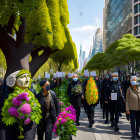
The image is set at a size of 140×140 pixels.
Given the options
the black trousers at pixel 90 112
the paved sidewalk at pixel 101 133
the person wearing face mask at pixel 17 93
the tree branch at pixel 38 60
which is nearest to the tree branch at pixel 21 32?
the tree branch at pixel 38 60

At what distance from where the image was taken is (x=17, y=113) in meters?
2.89

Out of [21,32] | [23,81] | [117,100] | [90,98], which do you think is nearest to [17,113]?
[23,81]

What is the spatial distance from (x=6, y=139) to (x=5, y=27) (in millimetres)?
9920

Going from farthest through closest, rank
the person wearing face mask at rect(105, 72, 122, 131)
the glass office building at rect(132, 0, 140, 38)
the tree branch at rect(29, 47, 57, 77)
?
the glass office building at rect(132, 0, 140, 38) < the tree branch at rect(29, 47, 57, 77) < the person wearing face mask at rect(105, 72, 122, 131)

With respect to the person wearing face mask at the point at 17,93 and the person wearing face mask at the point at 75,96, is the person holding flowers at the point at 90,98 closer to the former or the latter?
the person wearing face mask at the point at 75,96

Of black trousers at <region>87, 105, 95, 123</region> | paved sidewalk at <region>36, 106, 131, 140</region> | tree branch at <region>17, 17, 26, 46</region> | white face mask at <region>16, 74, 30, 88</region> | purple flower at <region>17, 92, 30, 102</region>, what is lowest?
paved sidewalk at <region>36, 106, 131, 140</region>

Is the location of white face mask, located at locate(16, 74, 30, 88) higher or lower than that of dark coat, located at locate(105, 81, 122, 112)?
higher

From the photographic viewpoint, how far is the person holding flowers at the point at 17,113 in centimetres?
288

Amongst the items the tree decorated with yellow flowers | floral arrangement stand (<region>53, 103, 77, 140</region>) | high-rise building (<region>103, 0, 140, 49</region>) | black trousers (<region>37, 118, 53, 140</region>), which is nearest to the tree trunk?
the tree decorated with yellow flowers

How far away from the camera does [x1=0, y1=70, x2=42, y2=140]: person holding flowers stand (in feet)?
9.45

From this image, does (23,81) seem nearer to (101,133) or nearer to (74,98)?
(101,133)

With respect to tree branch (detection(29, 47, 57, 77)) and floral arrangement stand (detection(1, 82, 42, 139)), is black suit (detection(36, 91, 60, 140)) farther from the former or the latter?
tree branch (detection(29, 47, 57, 77))

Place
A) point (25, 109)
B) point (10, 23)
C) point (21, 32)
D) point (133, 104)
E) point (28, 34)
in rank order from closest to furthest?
point (25, 109)
point (133, 104)
point (10, 23)
point (21, 32)
point (28, 34)

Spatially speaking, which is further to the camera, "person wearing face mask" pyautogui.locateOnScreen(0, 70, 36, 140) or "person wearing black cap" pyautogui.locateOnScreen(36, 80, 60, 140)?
"person wearing black cap" pyautogui.locateOnScreen(36, 80, 60, 140)
